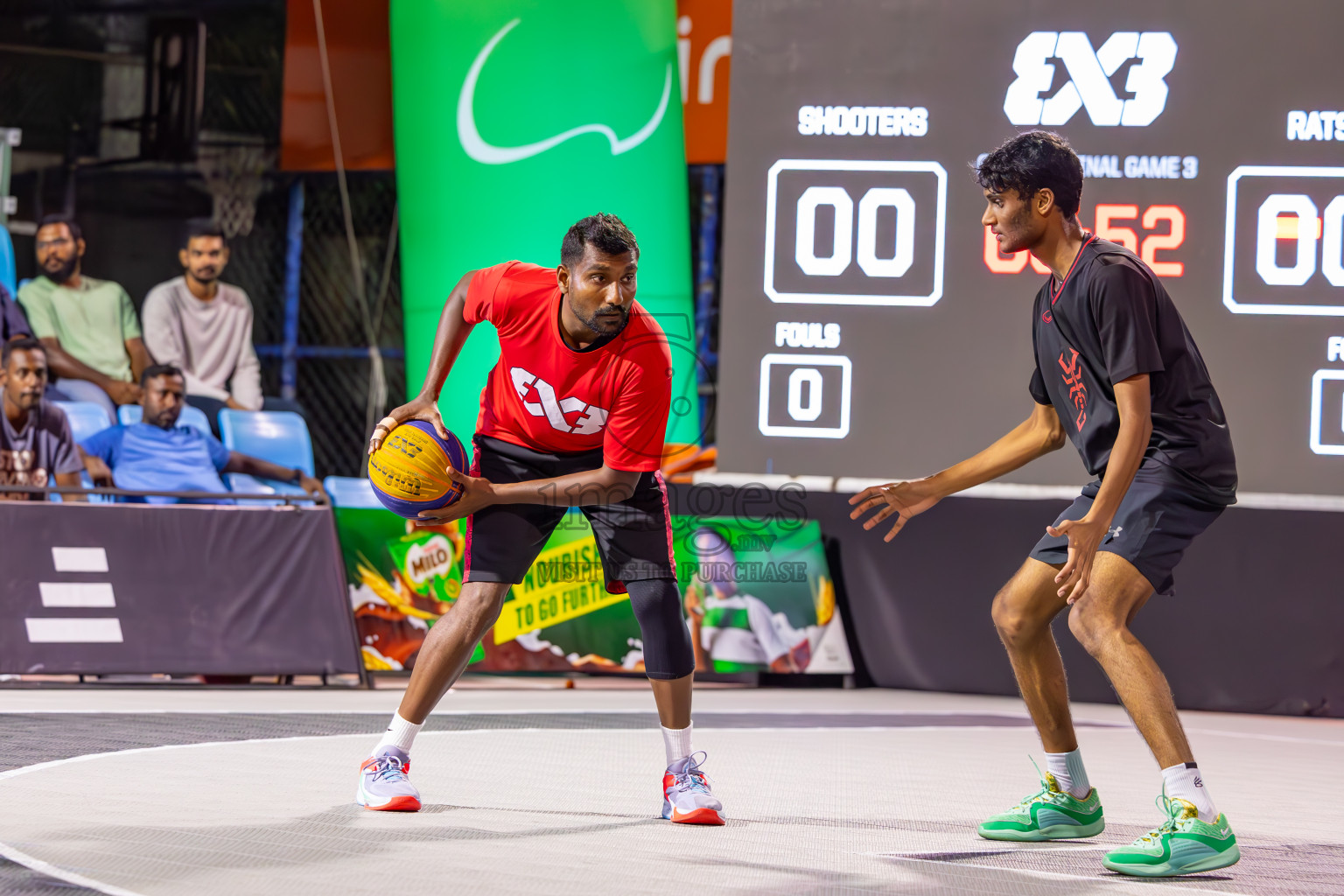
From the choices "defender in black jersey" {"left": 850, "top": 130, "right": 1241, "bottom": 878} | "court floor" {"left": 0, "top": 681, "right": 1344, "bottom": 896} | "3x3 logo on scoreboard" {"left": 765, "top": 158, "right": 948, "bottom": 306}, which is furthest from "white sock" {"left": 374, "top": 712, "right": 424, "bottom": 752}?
"3x3 logo on scoreboard" {"left": 765, "top": 158, "right": 948, "bottom": 306}

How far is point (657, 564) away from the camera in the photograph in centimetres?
427

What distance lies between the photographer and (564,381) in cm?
421

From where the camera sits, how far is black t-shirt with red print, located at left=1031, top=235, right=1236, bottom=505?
12.0 ft

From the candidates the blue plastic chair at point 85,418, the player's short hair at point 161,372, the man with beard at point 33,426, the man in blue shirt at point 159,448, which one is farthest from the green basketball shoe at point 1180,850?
the blue plastic chair at point 85,418

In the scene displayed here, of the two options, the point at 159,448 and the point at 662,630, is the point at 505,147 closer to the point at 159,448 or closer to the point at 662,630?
the point at 159,448

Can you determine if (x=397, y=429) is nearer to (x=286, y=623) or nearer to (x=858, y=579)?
(x=286, y=623)

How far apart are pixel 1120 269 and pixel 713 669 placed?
5.32 metres

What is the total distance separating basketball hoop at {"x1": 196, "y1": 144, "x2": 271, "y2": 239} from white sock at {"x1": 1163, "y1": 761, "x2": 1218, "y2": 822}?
452 inches

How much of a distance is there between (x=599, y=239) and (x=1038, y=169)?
1198 millimetres

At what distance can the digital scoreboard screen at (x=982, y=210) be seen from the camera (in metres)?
7.92

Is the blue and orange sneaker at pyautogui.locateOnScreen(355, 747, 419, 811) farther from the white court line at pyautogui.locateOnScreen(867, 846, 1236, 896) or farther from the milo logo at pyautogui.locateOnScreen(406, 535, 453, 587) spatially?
the milo logo at pyautogui.locateOnScreen(406, 535, 453, 587)

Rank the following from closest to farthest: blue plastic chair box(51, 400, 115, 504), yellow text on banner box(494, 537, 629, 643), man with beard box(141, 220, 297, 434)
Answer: yellow text on banner box(494, 537, 629, 643) < blue plastic chair box(51, 400, 115, 504) < man with beard box(141, 220, 297, 434)

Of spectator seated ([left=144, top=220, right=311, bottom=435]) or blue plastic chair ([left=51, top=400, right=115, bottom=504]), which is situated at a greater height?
spectator seated ([left=144, top=220, right=311, bottom=435])

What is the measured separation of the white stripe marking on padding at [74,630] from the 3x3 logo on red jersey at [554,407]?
3.98 m
